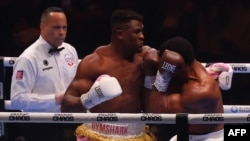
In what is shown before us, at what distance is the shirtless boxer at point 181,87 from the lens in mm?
2723

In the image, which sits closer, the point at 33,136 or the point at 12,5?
the point at 33,136

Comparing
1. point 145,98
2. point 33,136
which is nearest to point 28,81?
point 33,136

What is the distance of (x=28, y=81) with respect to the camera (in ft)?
11.5

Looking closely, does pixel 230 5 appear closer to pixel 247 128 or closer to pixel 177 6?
pixel 177 6

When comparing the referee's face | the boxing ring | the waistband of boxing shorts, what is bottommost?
the waistband of boxing shorts

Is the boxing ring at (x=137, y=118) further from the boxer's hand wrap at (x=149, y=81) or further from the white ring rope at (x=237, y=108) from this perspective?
the white ring rope at (x=237, y=108)

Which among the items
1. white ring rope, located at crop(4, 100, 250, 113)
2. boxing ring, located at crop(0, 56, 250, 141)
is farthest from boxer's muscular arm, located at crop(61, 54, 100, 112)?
white ring rope, located at crop(4, 100, 250, 113)

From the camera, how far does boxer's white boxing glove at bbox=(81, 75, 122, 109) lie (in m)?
2.65

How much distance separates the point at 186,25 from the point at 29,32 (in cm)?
129

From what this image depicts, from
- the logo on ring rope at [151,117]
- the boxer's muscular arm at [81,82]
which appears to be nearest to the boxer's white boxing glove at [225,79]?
the boxer's muscular arm at [81,82]

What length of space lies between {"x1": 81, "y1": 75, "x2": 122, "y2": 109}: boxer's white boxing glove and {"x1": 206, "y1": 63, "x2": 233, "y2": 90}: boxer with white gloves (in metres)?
0.70

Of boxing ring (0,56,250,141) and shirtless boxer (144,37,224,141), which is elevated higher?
shirtless boxer (144,37,224,141)

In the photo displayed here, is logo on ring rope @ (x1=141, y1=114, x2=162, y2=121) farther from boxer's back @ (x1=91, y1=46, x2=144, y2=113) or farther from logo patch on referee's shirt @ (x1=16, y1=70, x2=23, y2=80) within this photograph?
logo patch on referee's shirt @ (x1=16, y1=70, x2=23, y2=80)

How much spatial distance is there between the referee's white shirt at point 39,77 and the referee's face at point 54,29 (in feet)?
0.13
